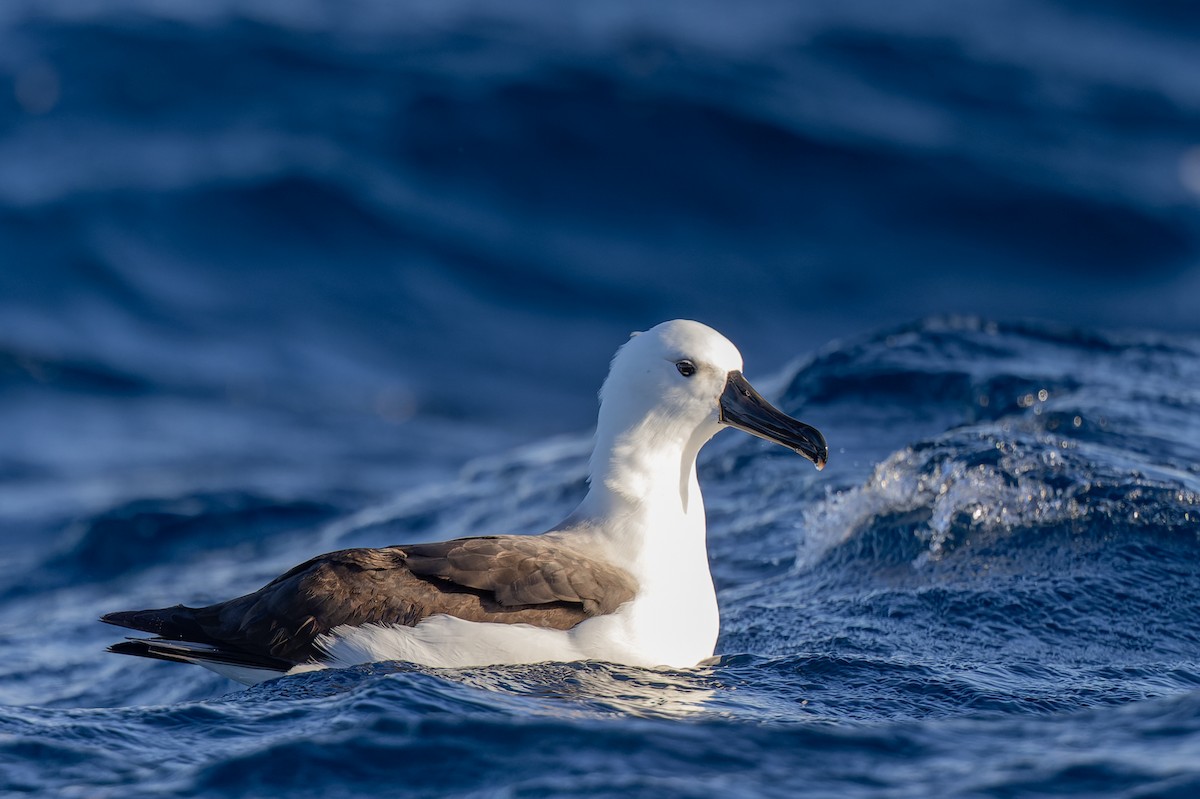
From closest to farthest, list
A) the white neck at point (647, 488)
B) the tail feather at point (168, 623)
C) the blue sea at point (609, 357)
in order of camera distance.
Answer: the blue sea at point (609, 357) → the tail feather at point (168, 623) → the white neck at point (647, 488)

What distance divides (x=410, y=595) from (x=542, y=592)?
491 mm

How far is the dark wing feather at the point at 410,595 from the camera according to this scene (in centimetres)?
597

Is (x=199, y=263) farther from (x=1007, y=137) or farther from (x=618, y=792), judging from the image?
(x=618, y=792)

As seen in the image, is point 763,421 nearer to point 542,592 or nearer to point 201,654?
point 542,592

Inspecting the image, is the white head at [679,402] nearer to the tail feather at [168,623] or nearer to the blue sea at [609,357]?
the blue sea at [609,357]

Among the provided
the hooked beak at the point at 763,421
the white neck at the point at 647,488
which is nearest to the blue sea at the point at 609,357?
the white neck at the point at 647,488

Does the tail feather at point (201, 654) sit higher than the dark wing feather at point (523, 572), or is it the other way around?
the dark wing feather at point (523, 572)

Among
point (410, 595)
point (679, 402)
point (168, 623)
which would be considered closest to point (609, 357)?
point (679, 402)

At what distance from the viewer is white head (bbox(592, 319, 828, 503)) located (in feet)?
21.8

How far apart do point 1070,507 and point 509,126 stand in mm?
11570

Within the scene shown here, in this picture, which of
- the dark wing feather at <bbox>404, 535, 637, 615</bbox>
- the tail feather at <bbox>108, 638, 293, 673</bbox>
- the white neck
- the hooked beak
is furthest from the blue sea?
the hooked beak

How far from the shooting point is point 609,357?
1625cm

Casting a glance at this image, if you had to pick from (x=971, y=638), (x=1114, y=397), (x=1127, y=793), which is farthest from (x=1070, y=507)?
(x=1127, y=793)

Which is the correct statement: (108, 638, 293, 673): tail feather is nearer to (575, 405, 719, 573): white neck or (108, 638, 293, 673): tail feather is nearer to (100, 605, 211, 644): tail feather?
(100, 605, 211, 644): tail feather
